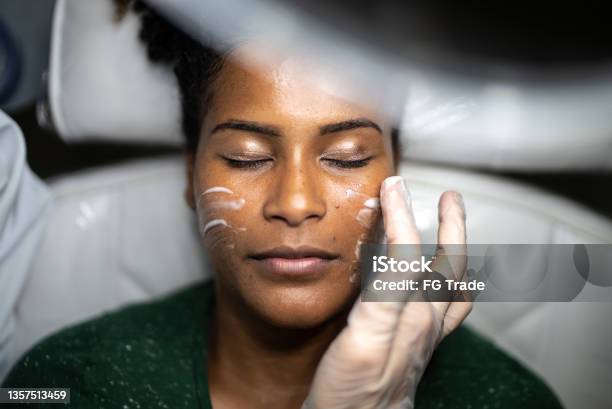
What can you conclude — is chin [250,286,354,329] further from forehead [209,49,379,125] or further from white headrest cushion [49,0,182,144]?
white headrest cushion [49,0,182,144]

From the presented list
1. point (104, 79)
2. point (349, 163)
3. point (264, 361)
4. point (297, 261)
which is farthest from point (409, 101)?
point (104, 79)

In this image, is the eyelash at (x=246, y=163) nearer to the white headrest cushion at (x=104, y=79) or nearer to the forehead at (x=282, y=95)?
the forehead at (x=282, y=95)

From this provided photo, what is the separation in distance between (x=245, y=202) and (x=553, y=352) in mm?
621

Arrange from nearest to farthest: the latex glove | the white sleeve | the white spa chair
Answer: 1. the latex glove
2. the white sleeve
3. the white spa chair

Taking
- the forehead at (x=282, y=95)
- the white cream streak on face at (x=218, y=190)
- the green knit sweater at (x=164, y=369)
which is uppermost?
the forehead at (x=282, y=95)

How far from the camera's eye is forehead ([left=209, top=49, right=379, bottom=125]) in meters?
0.63

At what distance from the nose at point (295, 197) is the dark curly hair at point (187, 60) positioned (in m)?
0.15

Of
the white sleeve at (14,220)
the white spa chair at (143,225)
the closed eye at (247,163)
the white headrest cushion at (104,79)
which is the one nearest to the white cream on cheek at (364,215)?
the closed eye at (247,163)

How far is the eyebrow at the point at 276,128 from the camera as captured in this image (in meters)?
0.63

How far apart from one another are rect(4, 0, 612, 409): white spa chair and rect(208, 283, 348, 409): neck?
0.85 ft

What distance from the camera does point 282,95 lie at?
0.64 meters

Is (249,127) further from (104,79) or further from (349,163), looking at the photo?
(104,79)

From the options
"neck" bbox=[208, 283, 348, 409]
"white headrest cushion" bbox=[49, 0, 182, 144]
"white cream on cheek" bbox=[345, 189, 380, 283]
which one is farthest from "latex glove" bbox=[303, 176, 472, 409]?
"white headrest cushion" bbox=[49, 0, 182, 144]

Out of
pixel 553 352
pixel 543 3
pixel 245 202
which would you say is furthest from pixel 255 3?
pixel 553 352
